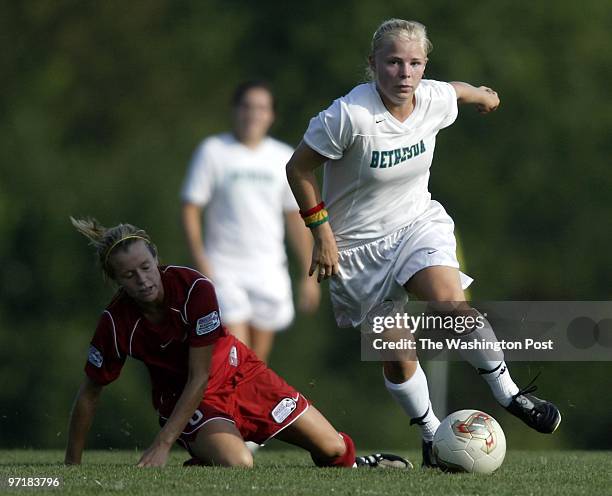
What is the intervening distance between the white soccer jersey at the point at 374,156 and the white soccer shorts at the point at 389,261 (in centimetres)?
5

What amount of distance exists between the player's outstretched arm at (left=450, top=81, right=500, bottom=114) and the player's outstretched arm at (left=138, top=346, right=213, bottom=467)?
67.2 inches

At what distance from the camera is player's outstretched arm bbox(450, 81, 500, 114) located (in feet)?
22.2

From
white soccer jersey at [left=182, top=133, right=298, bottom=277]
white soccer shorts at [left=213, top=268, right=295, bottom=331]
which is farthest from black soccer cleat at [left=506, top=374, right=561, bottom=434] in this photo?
white soccer jersey at [left=182, top=133, right=298, bottom=277]

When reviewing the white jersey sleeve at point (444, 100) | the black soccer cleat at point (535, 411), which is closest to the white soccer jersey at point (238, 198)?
the white jersey sleeve at point (444, 100)

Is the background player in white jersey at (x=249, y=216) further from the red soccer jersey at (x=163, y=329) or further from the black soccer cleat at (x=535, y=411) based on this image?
the black soccer cleat at (x=535, y=411)

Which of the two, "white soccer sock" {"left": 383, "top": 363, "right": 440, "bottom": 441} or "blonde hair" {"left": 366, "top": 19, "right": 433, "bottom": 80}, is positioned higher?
"blonde hair" {"left": 366, "top": 19, "right": 433, "bottom": 80}

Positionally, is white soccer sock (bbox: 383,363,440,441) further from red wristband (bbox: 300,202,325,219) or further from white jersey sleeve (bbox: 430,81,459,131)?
white jersey sleeve (bbox: 430,81,459,131)

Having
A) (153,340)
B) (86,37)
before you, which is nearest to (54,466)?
(153,340)

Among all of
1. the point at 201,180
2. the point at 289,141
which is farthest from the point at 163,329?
the point at 289,141

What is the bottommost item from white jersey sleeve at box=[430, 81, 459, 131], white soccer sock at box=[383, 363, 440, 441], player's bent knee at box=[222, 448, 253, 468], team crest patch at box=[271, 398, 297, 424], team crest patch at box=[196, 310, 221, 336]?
player's bent knee at box=[222, 448, 253, 468]

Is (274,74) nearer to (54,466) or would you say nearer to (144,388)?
(144,388)

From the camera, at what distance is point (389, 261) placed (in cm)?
651

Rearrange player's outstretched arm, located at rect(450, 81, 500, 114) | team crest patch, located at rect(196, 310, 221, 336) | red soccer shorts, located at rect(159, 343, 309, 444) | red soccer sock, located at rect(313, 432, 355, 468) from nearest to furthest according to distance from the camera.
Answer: team crest patch, located at rect(196, 310, 221, 336), red soccer shorts, located at rect(159, 343, 309, 444), red soccer sock, located at rect(313, 432, 355, 468), player's outstretched arm, located at rect(450, 81, 500, 114)

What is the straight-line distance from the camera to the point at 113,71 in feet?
A: 56.6
